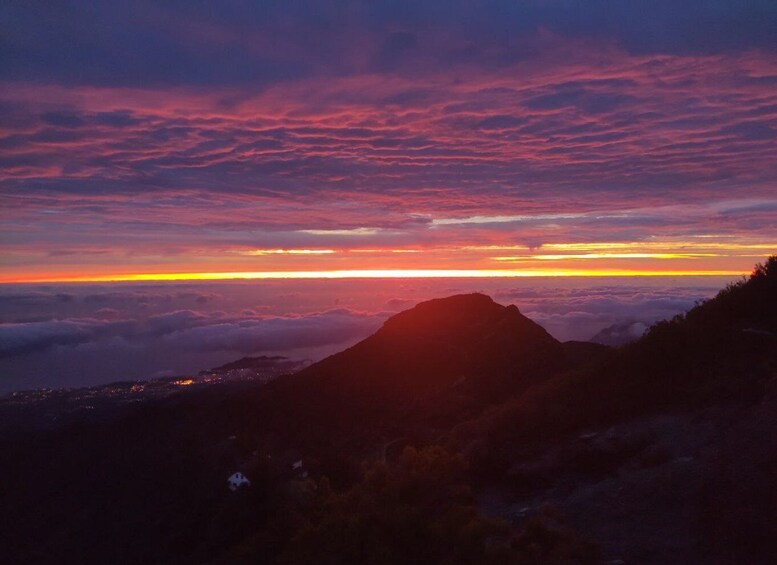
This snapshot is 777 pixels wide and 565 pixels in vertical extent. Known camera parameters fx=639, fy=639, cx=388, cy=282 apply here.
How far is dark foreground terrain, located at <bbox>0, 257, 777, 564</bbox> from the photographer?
830cm

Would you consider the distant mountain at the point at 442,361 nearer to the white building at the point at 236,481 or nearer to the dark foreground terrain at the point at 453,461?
the dark foreground terrain at the point at 453,461

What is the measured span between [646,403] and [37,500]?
20635 millimetres

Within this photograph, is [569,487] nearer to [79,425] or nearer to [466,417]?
Answer: [466,417]

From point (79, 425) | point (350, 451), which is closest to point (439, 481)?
point (350, 451)

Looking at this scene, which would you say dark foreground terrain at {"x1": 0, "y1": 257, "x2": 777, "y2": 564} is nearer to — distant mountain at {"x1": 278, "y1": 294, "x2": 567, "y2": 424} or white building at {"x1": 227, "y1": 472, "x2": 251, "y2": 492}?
distant mountain at {"x1": 278, "y1": 294, "x2": 567, "y2": 424}

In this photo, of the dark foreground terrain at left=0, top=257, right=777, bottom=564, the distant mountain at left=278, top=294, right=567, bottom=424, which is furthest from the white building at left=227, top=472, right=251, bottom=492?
the distant mountain at left=278, top=294, right=567, bottom=424

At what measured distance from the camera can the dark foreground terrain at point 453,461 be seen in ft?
27.2

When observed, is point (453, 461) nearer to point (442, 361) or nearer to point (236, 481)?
point (236, 481)

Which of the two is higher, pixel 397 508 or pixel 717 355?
pixel 717 355

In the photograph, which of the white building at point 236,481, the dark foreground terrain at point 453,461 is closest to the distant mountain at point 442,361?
the dark foreground terrain at point 453,461

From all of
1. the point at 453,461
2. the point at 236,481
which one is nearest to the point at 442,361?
the point at 236,481

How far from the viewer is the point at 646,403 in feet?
45.3

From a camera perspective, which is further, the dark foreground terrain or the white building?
the white building

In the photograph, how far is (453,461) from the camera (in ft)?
29.2
